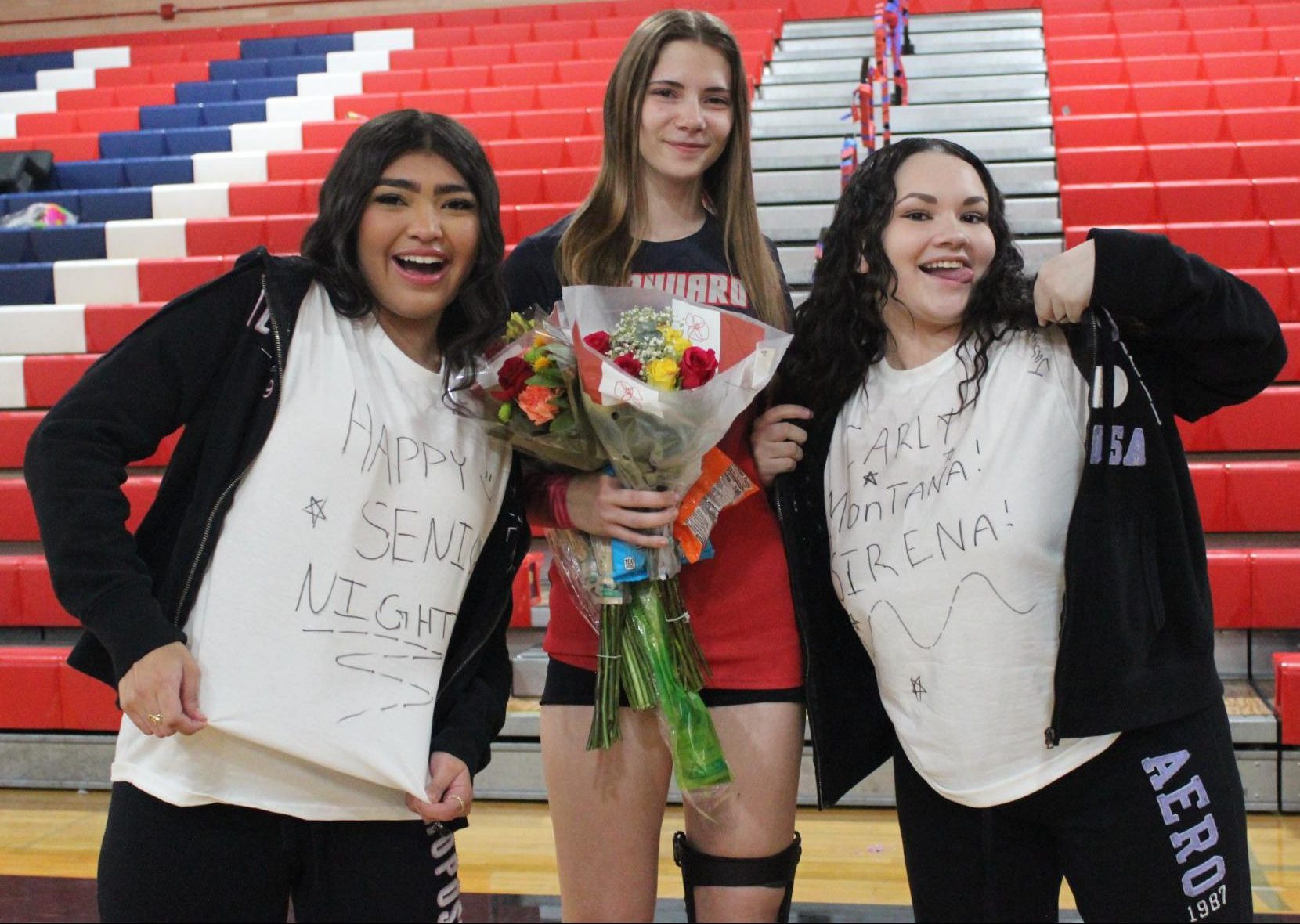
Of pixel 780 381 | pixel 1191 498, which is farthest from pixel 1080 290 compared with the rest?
pixel 780 381

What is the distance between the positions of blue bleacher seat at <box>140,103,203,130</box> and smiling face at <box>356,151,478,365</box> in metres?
6.51

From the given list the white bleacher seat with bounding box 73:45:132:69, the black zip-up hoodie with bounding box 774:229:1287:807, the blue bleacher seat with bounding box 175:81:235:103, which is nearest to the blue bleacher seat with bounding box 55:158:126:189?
the blue bleacher seat with bounding box 175:81:235:103

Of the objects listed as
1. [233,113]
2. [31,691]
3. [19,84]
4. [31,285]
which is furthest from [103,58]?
[31,691]

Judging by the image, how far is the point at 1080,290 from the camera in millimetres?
1300

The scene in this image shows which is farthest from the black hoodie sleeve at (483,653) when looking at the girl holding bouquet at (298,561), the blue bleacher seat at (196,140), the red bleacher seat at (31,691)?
the blue bleacher seat at (196,140)

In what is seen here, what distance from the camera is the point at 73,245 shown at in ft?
18.5

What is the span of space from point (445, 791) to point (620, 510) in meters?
0.37

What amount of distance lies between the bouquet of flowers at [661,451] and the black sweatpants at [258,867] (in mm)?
283

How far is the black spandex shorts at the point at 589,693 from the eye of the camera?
1494mm

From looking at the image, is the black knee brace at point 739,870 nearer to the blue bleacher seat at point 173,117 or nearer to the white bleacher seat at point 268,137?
the white bleacher seat at point 268,137

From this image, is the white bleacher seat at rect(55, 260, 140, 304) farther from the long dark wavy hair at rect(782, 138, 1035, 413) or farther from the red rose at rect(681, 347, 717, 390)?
the red rose at rect(681, 347, 717, 390)

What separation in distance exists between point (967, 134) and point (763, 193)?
3.82ft

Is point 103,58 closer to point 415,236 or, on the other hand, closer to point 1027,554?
point 415,236

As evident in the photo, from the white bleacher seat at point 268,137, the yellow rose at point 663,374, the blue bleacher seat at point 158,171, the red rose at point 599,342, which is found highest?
the white bleacher seat at point 268,137
